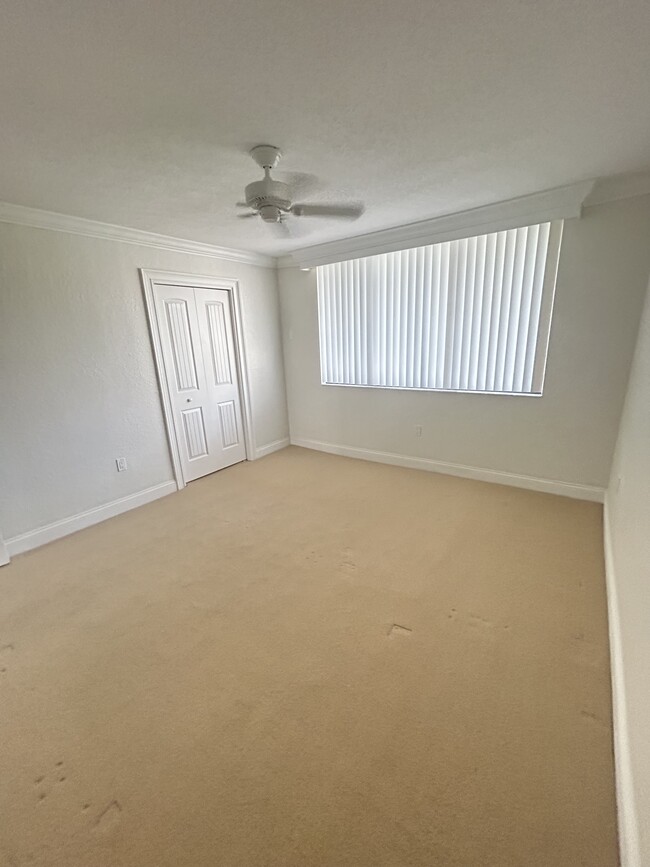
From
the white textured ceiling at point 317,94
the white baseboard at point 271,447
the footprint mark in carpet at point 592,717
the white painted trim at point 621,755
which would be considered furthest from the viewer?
the white baseboard at point 271,447

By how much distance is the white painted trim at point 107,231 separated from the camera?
2477 millimetres

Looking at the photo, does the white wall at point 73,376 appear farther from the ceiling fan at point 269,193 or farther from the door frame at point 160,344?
the ceiling fan at point 269,193

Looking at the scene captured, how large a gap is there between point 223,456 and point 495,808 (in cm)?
368

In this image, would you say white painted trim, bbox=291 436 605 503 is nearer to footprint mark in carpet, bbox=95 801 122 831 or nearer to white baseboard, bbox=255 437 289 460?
white baseboard, bbox=255 437 289 460

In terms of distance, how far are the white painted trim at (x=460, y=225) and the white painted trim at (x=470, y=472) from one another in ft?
6.96

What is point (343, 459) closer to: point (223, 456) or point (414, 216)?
point (223, 456)

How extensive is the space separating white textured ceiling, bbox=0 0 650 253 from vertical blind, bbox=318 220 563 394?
0.72 m

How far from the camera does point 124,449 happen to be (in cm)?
329

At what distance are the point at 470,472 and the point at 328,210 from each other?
106 inches

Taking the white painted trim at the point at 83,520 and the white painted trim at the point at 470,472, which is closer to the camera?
the white painted trim at the point at 83,520

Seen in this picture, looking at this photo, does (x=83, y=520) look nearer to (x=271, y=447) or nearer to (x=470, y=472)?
(x=271, y=447)

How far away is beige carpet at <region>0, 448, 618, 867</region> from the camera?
3.64ft

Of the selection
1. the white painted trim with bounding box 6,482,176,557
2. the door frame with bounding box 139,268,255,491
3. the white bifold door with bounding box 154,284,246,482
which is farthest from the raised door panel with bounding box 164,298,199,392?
the white painted trim with bounding box 6,482,176,557

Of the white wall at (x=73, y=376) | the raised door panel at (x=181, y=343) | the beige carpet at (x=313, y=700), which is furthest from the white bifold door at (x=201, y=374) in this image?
the beige carpet at (x=313, y=700)
